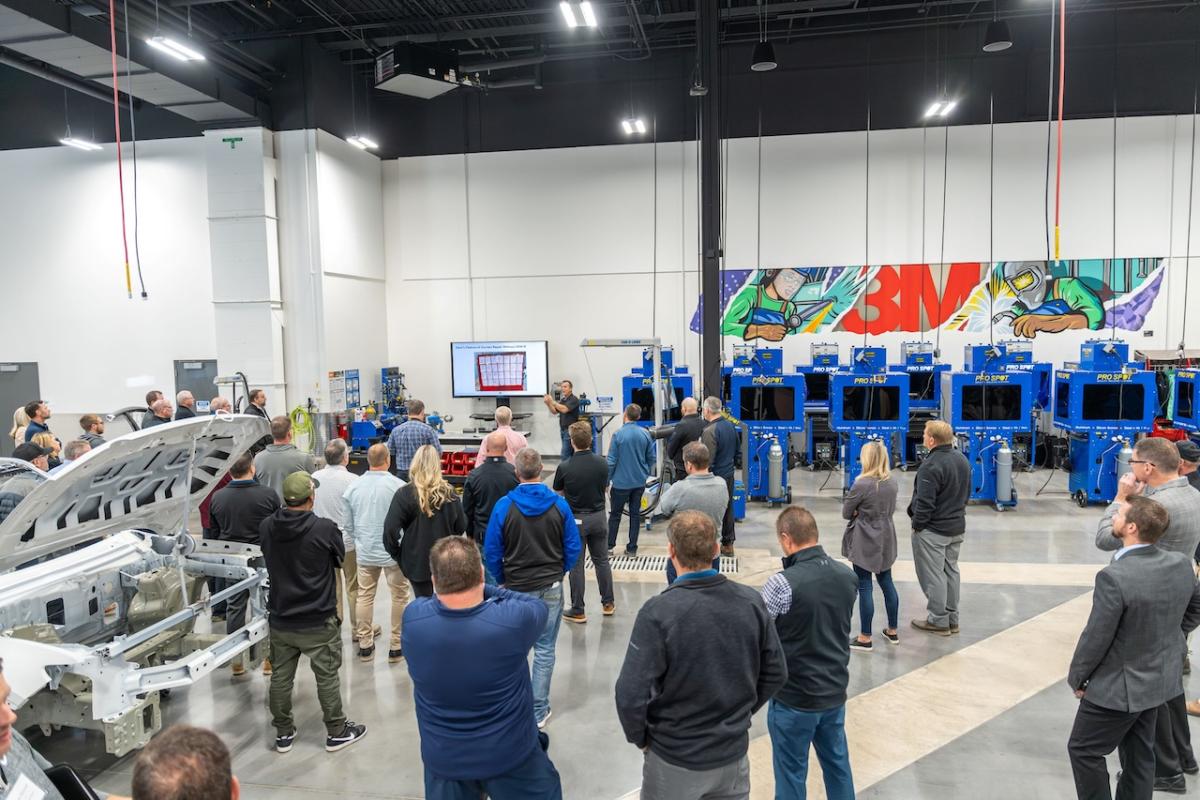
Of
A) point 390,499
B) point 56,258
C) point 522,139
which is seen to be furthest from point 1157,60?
point 56,258

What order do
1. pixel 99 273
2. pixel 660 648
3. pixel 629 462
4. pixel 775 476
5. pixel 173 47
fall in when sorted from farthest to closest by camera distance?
pixel 99 273, pixel 775 476, pixel 173 47, pixel 629 462, pixel 660 648

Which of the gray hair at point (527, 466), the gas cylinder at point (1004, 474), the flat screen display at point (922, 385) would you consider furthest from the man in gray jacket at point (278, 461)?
the flat screen display at point (922, 385)

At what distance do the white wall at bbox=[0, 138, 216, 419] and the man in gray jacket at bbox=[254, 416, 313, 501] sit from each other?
7.69m

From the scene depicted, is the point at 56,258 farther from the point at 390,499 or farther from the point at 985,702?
the point at 985,702

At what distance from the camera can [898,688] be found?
14.9 ft

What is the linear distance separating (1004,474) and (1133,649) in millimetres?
6648

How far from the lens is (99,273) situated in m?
12.6

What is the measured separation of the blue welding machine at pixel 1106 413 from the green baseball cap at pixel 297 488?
8939 mm

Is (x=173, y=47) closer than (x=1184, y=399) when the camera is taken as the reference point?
Yes

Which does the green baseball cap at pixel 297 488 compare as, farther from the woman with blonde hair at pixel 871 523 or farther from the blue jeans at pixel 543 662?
the woman with blonde hair at pixel 871 523

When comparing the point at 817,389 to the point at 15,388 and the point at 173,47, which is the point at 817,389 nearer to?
the point at 173,47

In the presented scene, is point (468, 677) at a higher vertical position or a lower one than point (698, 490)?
lower

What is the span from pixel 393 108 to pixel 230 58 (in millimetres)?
3472

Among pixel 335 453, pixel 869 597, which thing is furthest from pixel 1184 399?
pixel 335 453
